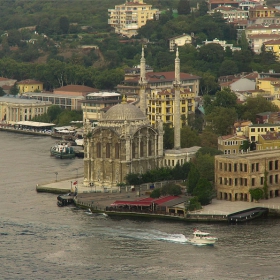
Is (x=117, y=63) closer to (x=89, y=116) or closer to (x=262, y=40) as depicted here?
(x=262, y=40)

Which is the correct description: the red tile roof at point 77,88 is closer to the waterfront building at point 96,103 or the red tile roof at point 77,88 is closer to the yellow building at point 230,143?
the waterfront building at point 96,103

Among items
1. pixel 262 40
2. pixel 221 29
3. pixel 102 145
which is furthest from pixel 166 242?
pixel 221 29

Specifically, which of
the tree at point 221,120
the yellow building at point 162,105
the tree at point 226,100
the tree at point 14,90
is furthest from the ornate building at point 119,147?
the tree at point 14,90

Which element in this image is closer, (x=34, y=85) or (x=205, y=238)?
(x=205, y=238)

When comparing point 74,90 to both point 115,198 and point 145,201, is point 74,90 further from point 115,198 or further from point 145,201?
point 145,201

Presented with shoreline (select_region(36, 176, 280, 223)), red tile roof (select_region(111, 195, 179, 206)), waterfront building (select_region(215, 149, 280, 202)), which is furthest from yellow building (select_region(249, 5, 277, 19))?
red tile roof (select_region(111, 195, 179, 206))

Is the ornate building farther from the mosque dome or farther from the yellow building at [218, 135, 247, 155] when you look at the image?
the yellow building at [218, 135, 247, 155]
